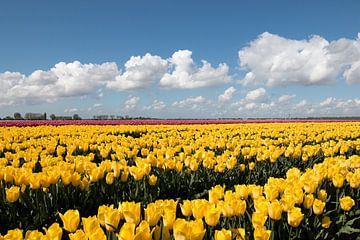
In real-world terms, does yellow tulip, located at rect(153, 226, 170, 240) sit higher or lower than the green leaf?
higher

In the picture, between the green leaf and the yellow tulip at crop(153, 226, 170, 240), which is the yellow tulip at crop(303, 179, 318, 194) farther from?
the yellow tulip at crop(153, 226, 170, 240)

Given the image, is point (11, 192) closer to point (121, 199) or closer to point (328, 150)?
point (121, 199)

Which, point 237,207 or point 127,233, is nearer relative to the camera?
point 127,233

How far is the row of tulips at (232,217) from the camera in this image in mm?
1957

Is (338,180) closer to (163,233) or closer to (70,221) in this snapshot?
(163,233)

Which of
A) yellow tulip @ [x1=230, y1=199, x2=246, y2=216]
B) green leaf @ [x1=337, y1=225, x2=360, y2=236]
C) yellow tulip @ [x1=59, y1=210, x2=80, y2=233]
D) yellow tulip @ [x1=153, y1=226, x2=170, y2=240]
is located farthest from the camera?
green leaf @ [x1=337, y1=225, x2=360, y2=236]

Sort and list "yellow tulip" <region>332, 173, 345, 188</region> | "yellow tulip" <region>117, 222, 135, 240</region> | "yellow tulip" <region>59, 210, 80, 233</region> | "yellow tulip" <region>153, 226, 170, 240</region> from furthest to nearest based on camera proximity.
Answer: "yellow tulip" <region>332, 173, 345, 188</region> → "yellow tulip" <region>59, 210, 80, 233</region> → "yellow tulip" <region>153, 226, 170, 240</region> → "yellow tulip" <region>117, 222, 135, 240</region>

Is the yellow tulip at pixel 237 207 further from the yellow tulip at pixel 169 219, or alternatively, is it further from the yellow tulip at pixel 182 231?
the yellow tulip at pixel 182 231

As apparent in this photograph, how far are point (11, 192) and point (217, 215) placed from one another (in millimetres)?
2049

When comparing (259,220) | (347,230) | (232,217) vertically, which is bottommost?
(347,230)

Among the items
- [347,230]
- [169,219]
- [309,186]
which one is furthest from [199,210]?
[347,230]

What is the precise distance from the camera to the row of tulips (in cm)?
196

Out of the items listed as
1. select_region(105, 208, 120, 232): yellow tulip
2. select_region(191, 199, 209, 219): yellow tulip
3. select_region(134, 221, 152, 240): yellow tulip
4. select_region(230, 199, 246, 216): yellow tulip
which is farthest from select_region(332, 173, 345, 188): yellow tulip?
select_region(134, 221, 152, 240): yellow tulip

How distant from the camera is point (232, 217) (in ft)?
9.18
